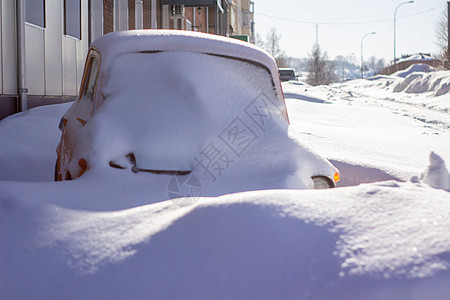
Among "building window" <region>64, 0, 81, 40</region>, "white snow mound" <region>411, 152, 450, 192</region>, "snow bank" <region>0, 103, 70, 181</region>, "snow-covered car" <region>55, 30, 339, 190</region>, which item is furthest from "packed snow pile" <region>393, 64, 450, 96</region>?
"white snow mound" <region>411, 152, 450, 192</region>

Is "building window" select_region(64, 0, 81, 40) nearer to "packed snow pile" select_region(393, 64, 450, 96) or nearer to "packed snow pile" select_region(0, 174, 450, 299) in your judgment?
"packed snow pile" select_region(0, 174, 450, 299)

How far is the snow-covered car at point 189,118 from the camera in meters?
2.88

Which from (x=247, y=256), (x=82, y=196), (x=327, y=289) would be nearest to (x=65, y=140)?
(x=82, y=196)

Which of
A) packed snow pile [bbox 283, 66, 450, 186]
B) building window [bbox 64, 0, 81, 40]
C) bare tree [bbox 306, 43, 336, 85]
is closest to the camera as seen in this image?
packed snow pile [bbox 283, 66, 450, 186]

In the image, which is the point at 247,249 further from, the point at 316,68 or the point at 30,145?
the point at 316,68

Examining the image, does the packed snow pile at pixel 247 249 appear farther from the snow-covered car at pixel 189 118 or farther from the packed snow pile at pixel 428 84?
the packed snow pile at pixel 428 84

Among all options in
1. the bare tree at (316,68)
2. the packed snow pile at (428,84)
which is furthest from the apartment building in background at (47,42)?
the bare tree at (316,68)

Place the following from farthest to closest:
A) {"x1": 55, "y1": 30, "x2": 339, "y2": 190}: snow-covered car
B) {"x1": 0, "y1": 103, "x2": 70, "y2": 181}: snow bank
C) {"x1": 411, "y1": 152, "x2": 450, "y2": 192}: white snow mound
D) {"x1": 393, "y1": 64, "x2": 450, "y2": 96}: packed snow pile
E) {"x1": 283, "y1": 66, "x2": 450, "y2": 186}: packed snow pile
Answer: {"x1": 393, "y1": 64, "x2": 450, "y2": 96}: packed snow pile → {"x1": 283, "y1": 66, "x2": 450, "y2": 186}: packed snow pile → {"x1": 0, "y1": 103, "x2": 70, "y2": 181}: snow bank → {"x1": 55, "y1": 30, "x2": 339, "y2": 190}: snow-covered car → {"x1": 411, "y1": 152, "x2": 450, "y2": 192}: white snow mound

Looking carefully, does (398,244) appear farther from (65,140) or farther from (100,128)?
(65,140)

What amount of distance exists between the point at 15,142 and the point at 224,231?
481cm

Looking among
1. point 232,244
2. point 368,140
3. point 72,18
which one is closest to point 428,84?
point 368,140

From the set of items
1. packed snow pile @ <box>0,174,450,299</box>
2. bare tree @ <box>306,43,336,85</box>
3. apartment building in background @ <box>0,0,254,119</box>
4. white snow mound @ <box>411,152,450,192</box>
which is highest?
bare tree @ <box>306,43,336,85</box>

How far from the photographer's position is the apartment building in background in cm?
767

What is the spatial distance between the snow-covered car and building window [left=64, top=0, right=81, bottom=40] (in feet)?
22.8
